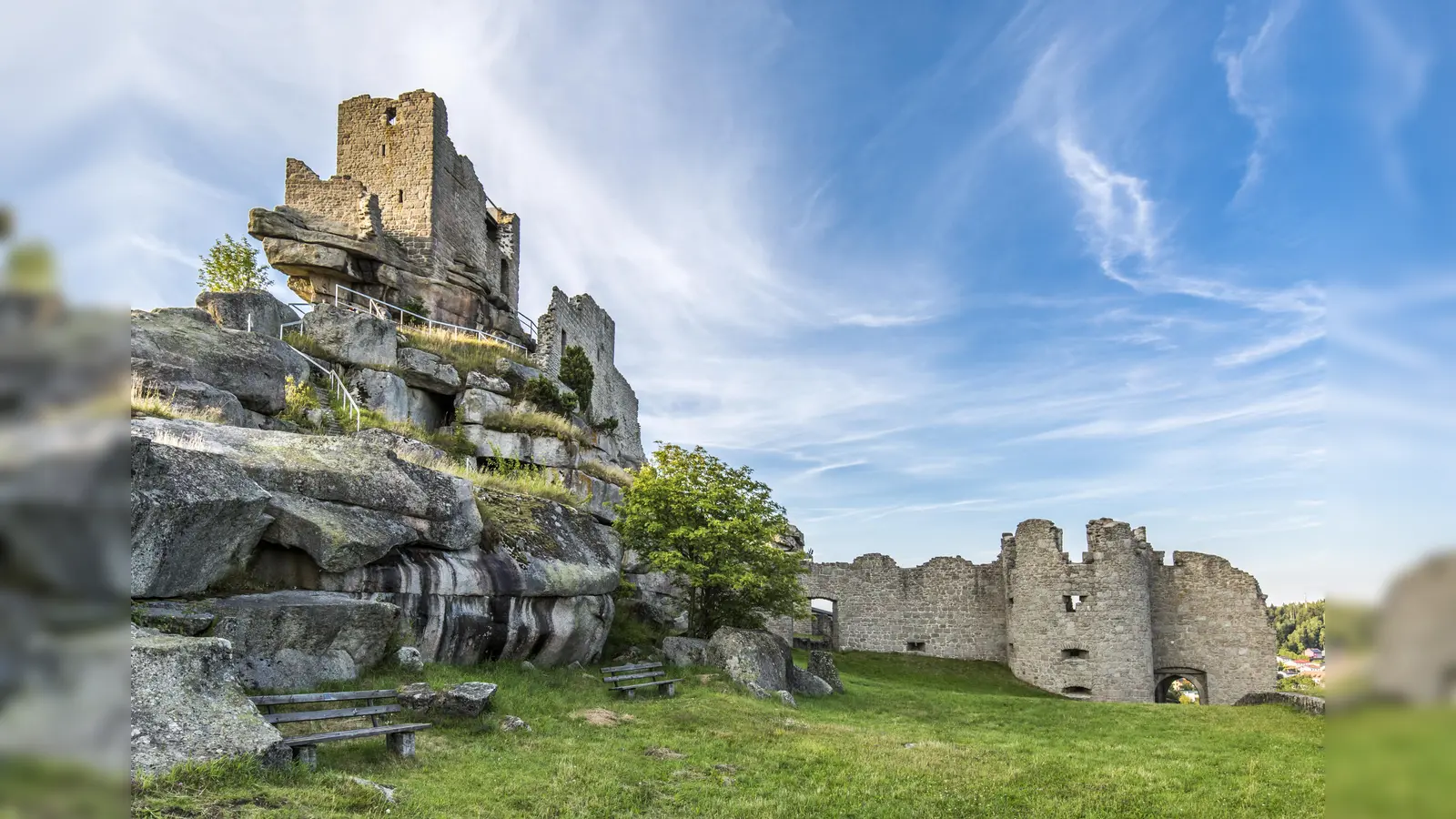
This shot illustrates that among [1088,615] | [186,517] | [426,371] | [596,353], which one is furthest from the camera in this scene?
[596,353]

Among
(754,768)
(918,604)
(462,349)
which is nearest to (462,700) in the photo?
(754,768)

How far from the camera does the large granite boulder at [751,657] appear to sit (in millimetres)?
14711

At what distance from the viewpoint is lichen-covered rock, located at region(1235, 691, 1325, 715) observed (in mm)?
15664

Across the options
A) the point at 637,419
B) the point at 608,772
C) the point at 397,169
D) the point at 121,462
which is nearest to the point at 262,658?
the point at 608,772

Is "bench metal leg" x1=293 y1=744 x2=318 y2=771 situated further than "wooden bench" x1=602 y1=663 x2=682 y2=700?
No

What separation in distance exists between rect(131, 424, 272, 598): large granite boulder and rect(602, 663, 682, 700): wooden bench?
551 cm

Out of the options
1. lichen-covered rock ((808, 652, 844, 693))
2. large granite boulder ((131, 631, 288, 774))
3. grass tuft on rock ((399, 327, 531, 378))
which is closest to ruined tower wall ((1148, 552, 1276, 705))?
lichen-covered rock ((808, 652, 844, 693))

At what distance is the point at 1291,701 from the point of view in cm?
1628

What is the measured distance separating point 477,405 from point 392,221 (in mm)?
12216

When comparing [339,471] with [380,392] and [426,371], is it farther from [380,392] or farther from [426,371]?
[426,371]

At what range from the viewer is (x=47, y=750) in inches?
32.7

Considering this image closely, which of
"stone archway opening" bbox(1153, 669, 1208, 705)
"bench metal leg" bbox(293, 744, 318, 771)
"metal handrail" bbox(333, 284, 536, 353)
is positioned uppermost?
"metal handrail" bbox(333, 284, 536, 353)

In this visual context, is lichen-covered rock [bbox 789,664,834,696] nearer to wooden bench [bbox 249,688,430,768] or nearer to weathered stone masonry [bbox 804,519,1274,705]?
wooden bench [bbox 249,688,430,768]

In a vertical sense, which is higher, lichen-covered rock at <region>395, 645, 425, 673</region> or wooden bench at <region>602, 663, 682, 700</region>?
lichen-covered rock at <region>395, 645, 425, 673</region>
